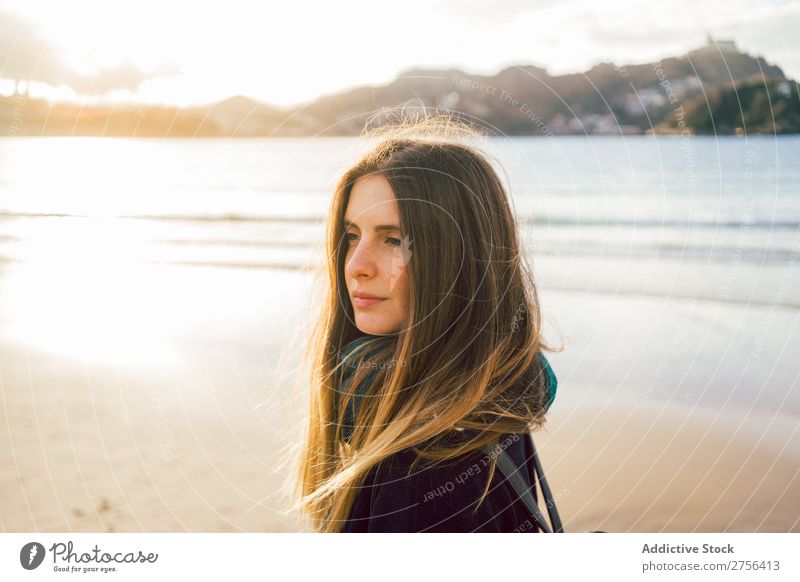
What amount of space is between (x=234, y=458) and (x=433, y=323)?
2.46 meters

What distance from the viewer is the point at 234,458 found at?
3754 mm

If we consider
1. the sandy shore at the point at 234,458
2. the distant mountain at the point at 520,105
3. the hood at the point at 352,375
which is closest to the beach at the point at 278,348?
the sandy shore at the point at 234,458

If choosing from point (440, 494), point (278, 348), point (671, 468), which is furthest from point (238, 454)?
point (440, 494)

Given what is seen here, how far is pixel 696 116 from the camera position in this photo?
8695 mm

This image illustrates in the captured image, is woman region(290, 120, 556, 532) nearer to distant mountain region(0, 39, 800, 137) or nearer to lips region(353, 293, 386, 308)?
lips region(353, 293, 386, 308)

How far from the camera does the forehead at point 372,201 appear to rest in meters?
1.61

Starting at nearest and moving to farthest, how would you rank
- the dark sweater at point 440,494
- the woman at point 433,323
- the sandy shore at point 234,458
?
the dark sweater at point 440,494 → the woman at point 433,323 → the sandy shore at point 234,458

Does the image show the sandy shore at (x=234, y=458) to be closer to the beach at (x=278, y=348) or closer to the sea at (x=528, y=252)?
the beach at (x=278, y=348)

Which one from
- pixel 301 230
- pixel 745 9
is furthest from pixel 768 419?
pixel 301 230

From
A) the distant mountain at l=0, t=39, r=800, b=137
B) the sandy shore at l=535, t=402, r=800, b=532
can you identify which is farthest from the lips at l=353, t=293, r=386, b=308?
the sandy shore at l=535, t=402, r=800, b=532

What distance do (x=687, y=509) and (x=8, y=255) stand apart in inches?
255
